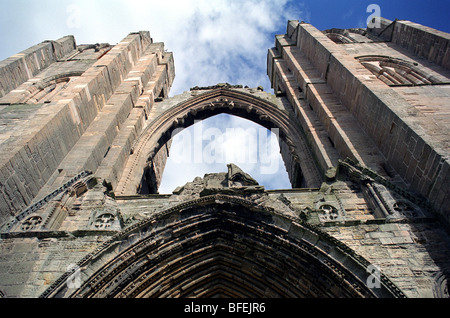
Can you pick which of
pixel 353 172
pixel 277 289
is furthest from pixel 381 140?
pixel 277 289

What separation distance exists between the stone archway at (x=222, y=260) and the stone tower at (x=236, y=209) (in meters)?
0.02

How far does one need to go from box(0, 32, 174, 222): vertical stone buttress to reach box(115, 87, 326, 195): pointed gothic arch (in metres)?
0.44

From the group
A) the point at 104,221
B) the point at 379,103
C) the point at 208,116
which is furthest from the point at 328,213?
the point at 208,116

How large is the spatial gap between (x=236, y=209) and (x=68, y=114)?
14.3 ft

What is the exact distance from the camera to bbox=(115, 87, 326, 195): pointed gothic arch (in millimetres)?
8914

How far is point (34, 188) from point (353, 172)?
19.2 ft

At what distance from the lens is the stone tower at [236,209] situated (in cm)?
491

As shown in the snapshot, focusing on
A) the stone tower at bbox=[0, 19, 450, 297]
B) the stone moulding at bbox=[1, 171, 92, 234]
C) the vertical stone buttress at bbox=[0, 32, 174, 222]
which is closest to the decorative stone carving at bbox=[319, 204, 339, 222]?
the stone tower at bbox=[0, 19, 450, 297]

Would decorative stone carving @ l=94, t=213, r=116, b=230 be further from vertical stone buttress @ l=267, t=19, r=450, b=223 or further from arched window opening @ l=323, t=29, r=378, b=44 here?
arched window opening @ l=323, t=29, r=378, b=44

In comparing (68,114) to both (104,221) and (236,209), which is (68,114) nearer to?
(104,221)

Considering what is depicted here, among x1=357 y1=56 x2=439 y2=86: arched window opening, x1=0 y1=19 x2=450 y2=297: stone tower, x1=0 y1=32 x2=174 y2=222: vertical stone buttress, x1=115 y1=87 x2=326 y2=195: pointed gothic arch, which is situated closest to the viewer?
x1=0 y1=19 x2=450 y2=297: stone tower

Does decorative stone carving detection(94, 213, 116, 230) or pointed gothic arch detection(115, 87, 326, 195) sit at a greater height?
pointed gothic arch detection(115, 87, 326, 195)

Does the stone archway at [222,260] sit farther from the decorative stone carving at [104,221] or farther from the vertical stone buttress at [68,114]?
the vertical stone buttress at [68,114]

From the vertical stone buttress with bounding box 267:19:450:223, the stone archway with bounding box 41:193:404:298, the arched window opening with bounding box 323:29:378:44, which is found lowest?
the stone archway with bounding box 41:193:404:298
